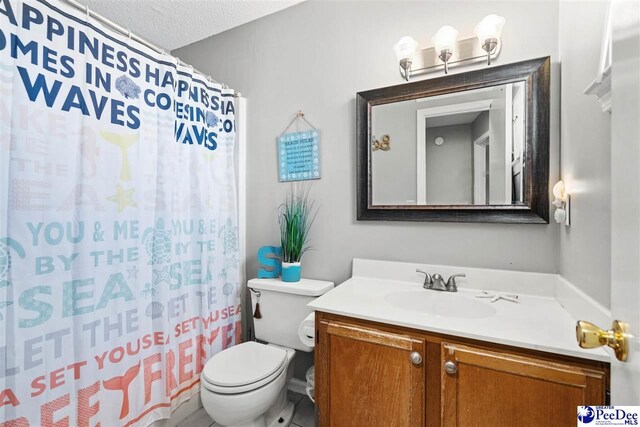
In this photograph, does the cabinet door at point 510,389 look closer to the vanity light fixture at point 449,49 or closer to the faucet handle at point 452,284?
the faucet handle at point 452,284

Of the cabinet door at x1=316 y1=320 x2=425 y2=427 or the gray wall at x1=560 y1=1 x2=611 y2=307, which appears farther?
the cabinet door at x1=316 y1=320 x2=425 y2=427

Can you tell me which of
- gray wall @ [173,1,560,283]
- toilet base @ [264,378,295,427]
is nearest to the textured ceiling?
→ gray wall @ [173,1,560,283]

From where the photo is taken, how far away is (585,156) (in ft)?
3.30

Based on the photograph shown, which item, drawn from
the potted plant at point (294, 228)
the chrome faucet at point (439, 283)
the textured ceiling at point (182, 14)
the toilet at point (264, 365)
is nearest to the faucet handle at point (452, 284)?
the chrome faucet at point (439, 283)

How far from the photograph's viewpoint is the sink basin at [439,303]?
1.29 m

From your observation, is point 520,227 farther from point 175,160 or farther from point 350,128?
point 175,160

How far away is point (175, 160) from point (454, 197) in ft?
4.83

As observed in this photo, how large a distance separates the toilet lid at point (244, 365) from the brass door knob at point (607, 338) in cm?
122

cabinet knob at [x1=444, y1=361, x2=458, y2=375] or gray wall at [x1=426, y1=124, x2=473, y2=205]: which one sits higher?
gray wall at [x1=426, y1=124, x2=473, y2=205]

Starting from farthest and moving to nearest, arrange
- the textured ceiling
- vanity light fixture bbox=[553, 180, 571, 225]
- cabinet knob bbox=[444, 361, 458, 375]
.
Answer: the textured ceiling
vanity light fixture bbox=[553, 180, 571, 225]
cabinet knob bbox=[444, 361, 458, 375]

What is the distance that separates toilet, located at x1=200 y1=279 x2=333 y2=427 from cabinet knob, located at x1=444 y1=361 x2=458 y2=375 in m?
0.74

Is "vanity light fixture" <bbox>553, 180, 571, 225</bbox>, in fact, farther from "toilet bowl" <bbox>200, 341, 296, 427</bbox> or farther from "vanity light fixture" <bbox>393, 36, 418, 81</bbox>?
"toilet bowl" <bbox>200, 341, 296, 427</bbox>

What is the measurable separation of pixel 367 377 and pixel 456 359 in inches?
13.7

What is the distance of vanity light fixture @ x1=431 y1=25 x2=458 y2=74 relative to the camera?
4.54ft
